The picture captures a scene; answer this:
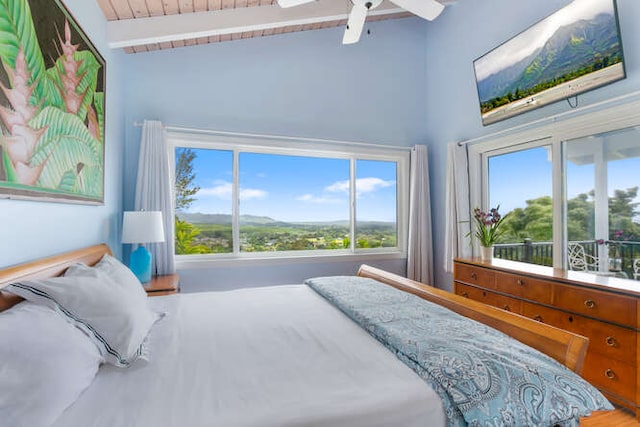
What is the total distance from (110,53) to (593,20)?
11.8 ft

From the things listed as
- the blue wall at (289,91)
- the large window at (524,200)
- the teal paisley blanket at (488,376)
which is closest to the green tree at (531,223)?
the large window at (524,200)

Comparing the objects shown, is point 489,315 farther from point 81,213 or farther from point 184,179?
point 184,179

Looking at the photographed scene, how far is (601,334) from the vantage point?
1891mm

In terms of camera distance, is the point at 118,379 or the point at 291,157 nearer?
the point at 118,379

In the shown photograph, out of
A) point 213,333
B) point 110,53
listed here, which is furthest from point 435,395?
point 110,53

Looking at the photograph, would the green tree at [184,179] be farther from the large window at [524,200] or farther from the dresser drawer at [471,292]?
the large window at [524,200]

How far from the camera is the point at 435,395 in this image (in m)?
0.92

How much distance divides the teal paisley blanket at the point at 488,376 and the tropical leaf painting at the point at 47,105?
1726mm

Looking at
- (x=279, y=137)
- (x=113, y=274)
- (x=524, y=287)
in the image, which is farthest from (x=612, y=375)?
(x=279, y=137)

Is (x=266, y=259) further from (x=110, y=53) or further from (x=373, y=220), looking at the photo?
(x=110, y=53)

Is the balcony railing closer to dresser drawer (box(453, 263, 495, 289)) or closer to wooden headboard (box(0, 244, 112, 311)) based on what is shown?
dresser drawer (box(453, 263, 495, 289))

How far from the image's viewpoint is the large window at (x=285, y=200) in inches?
129

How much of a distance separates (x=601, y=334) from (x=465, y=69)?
285cm

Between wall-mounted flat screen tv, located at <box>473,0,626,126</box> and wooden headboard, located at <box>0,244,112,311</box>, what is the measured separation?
3465mm
